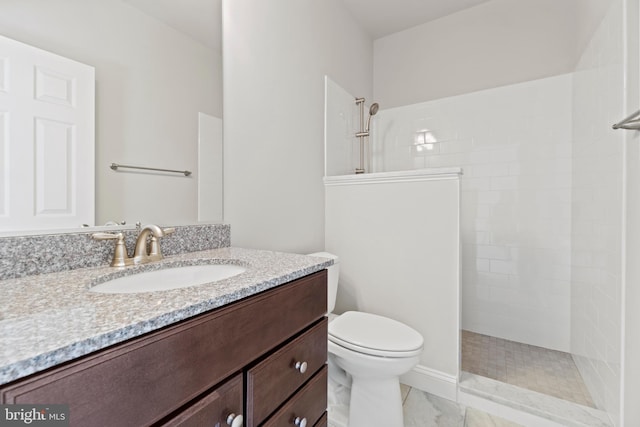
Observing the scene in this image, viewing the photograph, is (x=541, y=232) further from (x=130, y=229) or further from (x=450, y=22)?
(x=130, y=229)

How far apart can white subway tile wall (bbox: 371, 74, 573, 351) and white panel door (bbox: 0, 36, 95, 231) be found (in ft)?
7.63

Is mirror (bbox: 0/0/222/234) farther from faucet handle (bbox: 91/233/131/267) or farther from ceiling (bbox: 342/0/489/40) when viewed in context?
ceiling (bbox: 342/0/489/40)

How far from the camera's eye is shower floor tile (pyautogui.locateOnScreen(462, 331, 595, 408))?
60.2 inches

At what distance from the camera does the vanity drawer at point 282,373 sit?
63 centimetres

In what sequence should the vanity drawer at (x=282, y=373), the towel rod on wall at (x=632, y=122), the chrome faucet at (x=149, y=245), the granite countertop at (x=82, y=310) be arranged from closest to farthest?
the granite countertop at (x=82, y=310) → the vanity drawer at (x=282, y=373) → the chrome faucet at (x=149, y=245) → the towel rod on wall at (x=632, y=122)

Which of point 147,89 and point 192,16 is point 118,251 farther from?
point 192,16

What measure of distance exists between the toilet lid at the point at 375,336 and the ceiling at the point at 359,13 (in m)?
1.40

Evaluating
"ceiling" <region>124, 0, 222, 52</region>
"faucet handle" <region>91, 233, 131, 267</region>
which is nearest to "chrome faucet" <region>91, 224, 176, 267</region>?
"faucet handle" <region>91, 233, 131, 267</region>

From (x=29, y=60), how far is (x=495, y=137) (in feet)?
8.37

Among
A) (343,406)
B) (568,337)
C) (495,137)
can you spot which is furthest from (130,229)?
(568,337)

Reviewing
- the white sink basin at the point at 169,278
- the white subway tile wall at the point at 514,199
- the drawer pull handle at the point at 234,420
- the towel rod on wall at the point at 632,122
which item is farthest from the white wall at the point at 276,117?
the towel rod on wall at the point at 632,122

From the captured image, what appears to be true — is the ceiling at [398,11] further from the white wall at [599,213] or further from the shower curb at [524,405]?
the shower curb at [524,405]

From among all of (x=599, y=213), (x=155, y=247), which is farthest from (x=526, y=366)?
(x=155, y=247)

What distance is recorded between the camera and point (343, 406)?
1476mm
